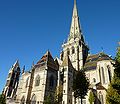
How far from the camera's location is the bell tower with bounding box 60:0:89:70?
52.9m

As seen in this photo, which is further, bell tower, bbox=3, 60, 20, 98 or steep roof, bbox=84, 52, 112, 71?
bell tower, bbox=3, 60, 20, 98

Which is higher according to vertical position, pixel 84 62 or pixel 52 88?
pixel 84 62

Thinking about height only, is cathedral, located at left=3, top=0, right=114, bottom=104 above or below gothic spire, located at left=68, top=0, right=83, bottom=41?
below

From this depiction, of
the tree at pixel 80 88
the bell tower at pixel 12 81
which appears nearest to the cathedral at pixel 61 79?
the tree at pixel 80 88

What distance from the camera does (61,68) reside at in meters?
42.6

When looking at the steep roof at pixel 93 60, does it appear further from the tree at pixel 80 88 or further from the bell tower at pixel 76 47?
the tree at pixel 80 88

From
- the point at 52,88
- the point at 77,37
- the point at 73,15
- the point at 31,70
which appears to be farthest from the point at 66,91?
the point at 73,15

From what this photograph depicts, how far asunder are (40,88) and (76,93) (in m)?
10.2

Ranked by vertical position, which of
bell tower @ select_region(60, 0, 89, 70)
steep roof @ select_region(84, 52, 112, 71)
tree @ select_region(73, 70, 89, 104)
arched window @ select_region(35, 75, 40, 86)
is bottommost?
tree @ select_region(73, 70, 89, 104)

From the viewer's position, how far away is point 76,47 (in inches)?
2217

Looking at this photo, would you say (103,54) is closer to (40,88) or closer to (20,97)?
(40,88)

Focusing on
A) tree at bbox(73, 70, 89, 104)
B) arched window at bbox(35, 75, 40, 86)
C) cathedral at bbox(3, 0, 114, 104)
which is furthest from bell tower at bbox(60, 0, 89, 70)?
tree at bbox(73, 70, 89, 104)

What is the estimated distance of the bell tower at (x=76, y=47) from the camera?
52938mm

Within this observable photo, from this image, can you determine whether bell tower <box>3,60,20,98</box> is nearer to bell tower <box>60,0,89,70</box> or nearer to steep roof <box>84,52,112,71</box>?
bell tower <box>60,0,89,70</box>
